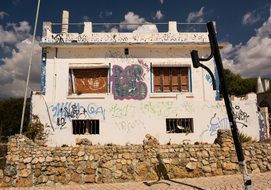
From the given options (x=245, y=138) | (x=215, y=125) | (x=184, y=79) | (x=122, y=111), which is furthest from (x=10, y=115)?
(x=245, y=138)

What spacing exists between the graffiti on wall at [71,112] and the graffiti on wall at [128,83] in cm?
155

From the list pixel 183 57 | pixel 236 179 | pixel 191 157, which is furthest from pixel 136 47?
pixel 236 179

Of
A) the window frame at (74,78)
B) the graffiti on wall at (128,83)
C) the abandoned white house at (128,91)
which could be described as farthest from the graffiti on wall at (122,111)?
the window frame at (74,78)

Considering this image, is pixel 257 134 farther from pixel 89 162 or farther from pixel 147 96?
pixel 89 162

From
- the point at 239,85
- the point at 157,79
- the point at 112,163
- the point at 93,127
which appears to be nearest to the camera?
the point at 112,163

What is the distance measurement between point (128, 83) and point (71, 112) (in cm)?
340

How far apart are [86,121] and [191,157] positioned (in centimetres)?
617

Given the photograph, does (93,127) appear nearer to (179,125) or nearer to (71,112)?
(71,112)

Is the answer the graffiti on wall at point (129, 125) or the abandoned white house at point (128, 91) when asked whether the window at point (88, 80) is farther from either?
the graffiti on wall at point (129, 125)

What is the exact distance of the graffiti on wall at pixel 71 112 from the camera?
49.7ft

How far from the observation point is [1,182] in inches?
421

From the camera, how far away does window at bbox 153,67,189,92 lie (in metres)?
16.8

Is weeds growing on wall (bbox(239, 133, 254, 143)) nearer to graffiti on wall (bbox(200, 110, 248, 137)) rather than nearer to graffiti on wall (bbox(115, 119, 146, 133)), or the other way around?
graffiti on wall (bbox(200, 110, 248, 137))

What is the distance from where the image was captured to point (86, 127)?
15.4m
